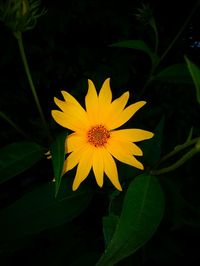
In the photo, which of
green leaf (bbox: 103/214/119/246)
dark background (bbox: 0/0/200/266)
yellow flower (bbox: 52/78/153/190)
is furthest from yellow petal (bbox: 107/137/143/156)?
dark background (bbox: 0/0/200/266)

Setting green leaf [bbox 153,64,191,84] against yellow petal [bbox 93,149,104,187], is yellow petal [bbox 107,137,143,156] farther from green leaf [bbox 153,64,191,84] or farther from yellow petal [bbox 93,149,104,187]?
green leaf [bbox 153,64,191,84]

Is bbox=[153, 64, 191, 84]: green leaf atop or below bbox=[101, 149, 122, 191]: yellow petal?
atop

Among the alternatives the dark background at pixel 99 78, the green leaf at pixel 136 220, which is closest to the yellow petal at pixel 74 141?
the green leaf at pixel 136 220

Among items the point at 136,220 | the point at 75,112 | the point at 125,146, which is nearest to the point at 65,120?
the point at 75,112

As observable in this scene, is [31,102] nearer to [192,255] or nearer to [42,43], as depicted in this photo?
[42,43]

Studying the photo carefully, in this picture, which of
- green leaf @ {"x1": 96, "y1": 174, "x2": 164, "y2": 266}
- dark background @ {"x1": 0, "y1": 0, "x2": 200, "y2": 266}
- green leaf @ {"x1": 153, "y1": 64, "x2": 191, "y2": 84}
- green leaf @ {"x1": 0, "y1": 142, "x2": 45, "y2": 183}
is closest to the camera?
green leaf @ {"x1": 96, "y1": 174, "x2": 164, "y2": 266}

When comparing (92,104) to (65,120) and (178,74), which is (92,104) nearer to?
(65,120)

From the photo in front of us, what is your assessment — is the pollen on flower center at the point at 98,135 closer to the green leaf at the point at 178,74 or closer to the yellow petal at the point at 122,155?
the yellow petal at the point at 122,155

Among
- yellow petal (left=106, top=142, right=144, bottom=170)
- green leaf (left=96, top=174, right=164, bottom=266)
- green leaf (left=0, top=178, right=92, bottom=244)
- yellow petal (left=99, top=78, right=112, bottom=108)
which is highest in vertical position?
yellow petal (left=99, top=78, right=112, bottom=108)
